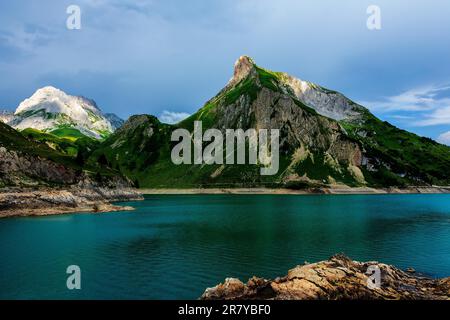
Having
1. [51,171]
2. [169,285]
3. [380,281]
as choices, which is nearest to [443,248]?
[380,281]

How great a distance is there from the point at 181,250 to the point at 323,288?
3304 cm

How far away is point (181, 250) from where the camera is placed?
6334cm

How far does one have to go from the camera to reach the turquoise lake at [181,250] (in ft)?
143

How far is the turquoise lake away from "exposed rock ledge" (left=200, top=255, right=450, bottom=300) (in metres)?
5.07

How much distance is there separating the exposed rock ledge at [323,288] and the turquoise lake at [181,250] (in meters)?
5.07

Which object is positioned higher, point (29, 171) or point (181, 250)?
point (29, 171)

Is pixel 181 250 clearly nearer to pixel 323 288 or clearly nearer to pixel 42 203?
pixel 323 288

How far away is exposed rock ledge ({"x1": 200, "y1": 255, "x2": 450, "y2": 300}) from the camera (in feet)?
113
